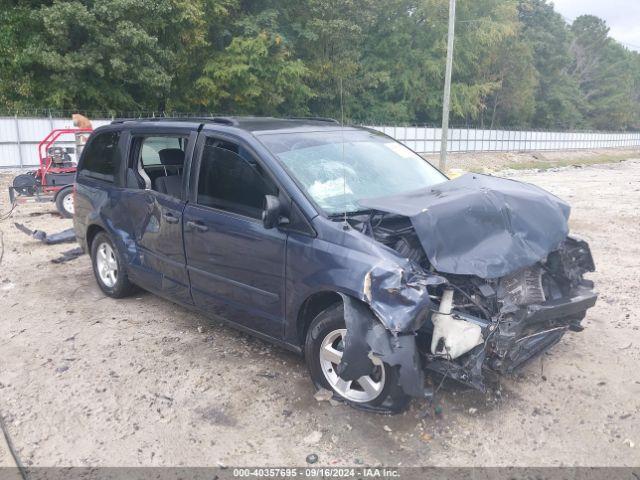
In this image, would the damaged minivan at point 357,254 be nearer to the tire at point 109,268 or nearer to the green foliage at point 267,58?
the tire at point 109,268

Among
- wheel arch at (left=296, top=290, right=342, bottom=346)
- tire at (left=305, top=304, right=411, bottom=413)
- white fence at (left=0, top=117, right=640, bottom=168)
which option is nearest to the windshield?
wheel arch at (left=296, top=290, right=342, bottom=346)

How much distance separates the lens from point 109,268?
550cm

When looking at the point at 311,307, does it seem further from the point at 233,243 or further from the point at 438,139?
the point at 438,139

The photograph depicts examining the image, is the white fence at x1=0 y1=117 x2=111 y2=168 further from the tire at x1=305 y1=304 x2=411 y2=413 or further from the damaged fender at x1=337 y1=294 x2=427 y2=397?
the damaged fender at x1=337 y1=294 x2=427 y2=397

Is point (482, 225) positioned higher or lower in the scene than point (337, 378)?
higher

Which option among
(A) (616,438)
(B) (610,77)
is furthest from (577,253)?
(B) (610,77)

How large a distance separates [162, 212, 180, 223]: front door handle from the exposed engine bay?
5.33 ft

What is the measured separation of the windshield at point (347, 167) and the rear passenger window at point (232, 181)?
207 millimetres

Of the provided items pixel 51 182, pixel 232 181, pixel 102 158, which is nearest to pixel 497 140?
pixel 51 182

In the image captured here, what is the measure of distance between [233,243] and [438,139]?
Result: 3400 cm

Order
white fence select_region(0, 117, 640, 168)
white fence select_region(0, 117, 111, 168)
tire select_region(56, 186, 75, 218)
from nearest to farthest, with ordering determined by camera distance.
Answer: tire select_region(56, 186, 75, 218) → white fence select_region(0, 117, 111, 168) → white fence select_region(0, 117, 640, 168)

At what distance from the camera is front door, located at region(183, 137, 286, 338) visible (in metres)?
3.72

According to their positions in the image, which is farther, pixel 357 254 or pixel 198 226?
pixel 198 226

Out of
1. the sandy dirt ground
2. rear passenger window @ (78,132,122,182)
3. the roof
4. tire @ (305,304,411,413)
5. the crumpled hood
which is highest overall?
the roof
